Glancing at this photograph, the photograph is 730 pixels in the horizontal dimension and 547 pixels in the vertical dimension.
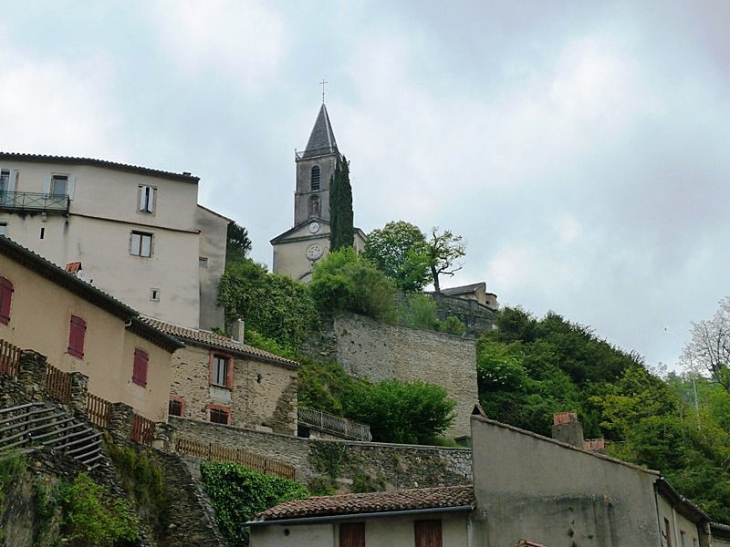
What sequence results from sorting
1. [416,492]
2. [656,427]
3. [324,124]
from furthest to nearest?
1. [324,124]
2. [656,427]
3. [416,492]

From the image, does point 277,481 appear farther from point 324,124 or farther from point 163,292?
point 324,124

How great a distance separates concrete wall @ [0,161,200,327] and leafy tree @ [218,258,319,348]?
354 cm

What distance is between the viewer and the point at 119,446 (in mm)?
28281

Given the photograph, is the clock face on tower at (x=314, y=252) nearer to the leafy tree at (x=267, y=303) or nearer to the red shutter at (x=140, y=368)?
the leafy tree at (x=267, y=303)

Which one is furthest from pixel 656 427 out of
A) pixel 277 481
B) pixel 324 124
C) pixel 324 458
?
pixel 324 124

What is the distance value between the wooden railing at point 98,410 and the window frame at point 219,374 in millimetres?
12251

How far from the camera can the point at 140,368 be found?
33.2 meters

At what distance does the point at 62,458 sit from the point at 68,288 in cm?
700

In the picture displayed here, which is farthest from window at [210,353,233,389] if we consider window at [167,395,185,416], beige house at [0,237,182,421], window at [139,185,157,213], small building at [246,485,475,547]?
small building at [246,485,475,547]

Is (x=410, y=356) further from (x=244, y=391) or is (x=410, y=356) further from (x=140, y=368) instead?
(x=140, y=368)

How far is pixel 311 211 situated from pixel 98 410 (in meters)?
74.4

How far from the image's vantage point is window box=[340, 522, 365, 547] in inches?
967

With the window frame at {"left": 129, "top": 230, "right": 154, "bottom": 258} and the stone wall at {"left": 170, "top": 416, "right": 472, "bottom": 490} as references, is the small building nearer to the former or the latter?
the stone wall at {"left": 170, "top": 416, "right": 472, "bottom": 490}

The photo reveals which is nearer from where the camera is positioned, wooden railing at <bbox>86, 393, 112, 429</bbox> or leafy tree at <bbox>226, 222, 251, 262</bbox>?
wooden railing at <bbox>86, 393, 112, 429</bbox>
